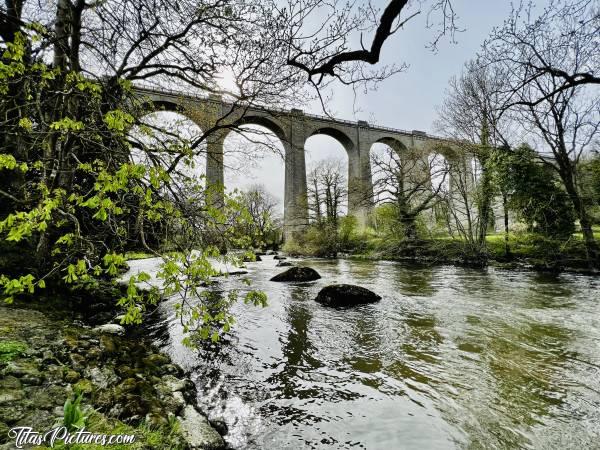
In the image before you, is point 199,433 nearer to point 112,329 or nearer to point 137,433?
point 137,433

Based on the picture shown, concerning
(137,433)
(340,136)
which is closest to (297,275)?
(137,433)

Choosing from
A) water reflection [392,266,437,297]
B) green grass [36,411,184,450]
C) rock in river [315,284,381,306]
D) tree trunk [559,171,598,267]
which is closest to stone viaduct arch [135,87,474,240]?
rock in river [315,284,381,306]

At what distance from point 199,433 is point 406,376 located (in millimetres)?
2143

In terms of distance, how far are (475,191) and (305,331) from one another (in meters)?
12.5

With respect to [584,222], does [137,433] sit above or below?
below

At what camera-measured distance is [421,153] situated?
50.0ft

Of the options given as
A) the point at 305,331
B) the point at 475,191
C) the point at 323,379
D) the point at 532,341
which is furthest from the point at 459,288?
the point at 475,191

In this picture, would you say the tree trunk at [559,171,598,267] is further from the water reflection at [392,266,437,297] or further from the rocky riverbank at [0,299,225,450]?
the rocky riverbank at [0,299,225,450]

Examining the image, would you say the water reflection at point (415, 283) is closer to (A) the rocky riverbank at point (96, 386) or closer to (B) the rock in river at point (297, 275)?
(B) the rock in river at point (297, 275)

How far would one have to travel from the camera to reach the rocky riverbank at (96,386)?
164 cm

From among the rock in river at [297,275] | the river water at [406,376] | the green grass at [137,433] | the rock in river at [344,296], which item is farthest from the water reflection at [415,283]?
the green grass at [137,433]

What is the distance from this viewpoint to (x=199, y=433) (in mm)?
2002

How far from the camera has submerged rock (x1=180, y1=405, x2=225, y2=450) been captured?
189cm

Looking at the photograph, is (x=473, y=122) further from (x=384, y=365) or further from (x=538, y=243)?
(x=384, y=365)
